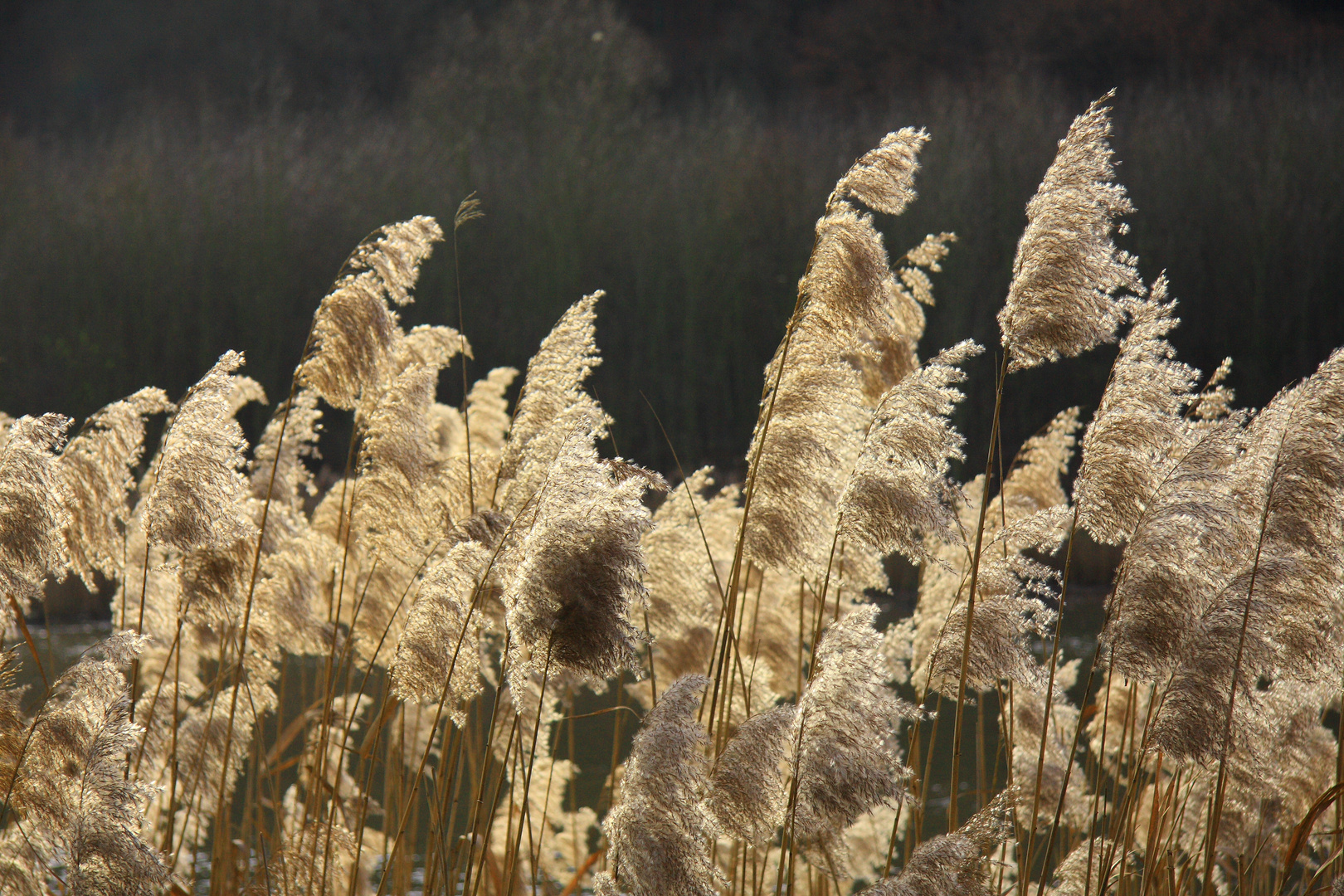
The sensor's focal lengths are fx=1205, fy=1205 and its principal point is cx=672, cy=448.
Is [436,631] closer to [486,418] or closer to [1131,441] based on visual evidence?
[1131,441]

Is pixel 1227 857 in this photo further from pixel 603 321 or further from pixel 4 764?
pixel 603 321

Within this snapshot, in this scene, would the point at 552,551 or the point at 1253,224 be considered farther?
the point at 1253,224

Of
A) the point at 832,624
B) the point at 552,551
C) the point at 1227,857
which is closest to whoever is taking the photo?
the point at 552,551

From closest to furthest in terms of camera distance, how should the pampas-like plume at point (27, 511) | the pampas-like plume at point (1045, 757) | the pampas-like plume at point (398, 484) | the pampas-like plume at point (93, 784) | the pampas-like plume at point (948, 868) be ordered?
the pampas-like plume at point (93, 784), the pampas-like plume at point (948, 868), the pampas-like plume at point (27, 511), the pampas-like plume at point (398, 484), the pampas-like plume at point (1045, 757)

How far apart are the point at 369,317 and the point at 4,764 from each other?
0.98 m

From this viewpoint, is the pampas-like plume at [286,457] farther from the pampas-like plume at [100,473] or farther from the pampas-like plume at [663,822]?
the pampas-like plume at [663,822]

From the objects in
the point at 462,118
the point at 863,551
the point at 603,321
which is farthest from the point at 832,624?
the point at 462,118

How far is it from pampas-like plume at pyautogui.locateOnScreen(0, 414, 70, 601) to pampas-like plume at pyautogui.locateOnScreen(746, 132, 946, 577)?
3.75ft

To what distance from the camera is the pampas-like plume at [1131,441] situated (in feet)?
6.21

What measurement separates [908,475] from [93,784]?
1.25 metres

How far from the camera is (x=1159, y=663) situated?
1.74 meters

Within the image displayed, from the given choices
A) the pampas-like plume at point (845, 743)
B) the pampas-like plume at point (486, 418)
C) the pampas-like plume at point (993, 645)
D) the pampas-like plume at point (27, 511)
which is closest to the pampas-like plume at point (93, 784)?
the pampas-like plume at point (27, 511)

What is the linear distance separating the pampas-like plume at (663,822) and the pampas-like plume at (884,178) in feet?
3.30

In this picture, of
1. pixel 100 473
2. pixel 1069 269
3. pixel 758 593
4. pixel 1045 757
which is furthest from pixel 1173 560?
pixel 100 473
